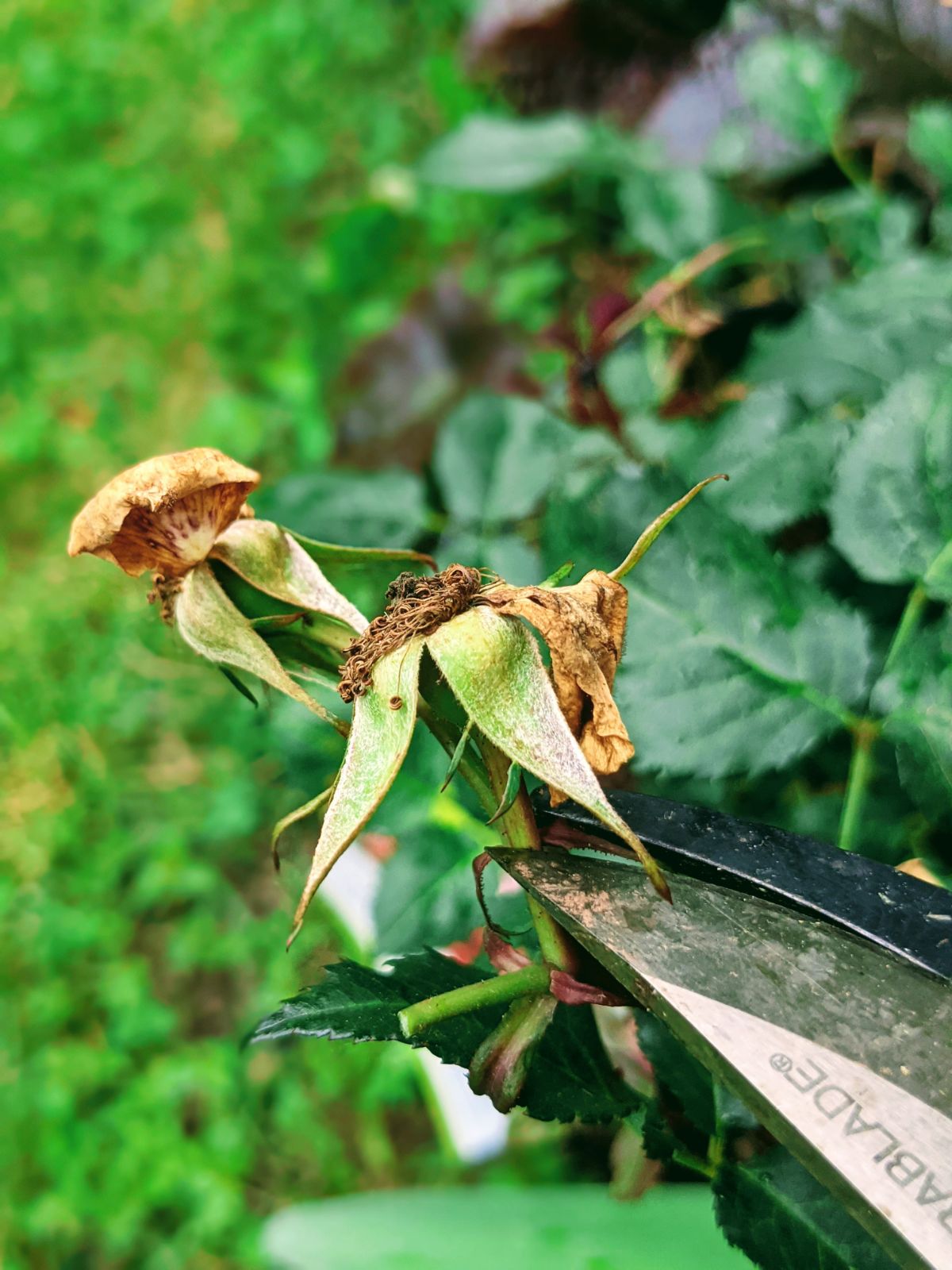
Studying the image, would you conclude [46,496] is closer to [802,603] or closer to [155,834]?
[155,834]

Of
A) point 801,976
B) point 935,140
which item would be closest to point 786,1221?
point 801,976

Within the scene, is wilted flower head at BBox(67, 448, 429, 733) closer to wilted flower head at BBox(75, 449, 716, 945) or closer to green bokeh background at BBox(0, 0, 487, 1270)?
wilted flower head at BBox(75, 449, 716, 945)

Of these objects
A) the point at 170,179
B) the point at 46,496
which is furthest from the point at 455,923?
the point at 170,179

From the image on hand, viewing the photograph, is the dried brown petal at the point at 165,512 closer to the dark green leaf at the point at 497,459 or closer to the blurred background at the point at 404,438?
the blurred background at the point at 404,438

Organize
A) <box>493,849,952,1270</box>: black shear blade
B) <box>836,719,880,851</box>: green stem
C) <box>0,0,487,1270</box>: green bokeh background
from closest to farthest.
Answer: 1. <box>493,849,952,1270</box>: black shear blade
2. <box>836,719,880,851</box>: green stem
3. <box>0,0,487,1270</box>: green bokeh background

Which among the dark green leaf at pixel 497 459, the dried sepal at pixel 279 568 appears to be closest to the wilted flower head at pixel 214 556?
the dried sepal at pixel 279 568

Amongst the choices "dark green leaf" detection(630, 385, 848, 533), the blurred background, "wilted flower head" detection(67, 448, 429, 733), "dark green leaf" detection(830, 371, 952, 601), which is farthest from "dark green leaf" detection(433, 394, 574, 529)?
"wilted flower head" detection(67, 448, 429, 733)

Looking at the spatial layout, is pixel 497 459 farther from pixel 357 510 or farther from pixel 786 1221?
pixel 786 1221
